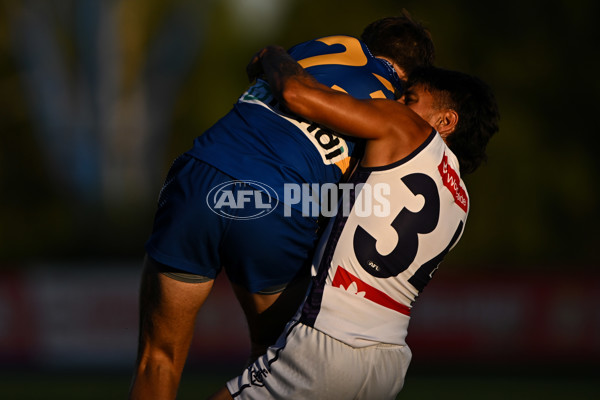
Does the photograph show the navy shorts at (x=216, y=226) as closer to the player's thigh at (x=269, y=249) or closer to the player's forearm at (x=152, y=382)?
the player's thigh at (x=269, y=249)

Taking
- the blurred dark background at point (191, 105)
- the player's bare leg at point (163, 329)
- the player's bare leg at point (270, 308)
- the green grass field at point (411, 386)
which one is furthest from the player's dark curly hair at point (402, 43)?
the blurred dark background at point (191, 105)

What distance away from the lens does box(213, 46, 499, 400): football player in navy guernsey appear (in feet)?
11.9

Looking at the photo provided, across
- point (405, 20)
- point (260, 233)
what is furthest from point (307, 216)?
point (405, 20)

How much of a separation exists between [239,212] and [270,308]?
63 centimetres

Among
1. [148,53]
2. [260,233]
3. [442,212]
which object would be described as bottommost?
[148,53]

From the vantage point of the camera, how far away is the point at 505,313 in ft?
33.3

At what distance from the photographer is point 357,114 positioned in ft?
12.0

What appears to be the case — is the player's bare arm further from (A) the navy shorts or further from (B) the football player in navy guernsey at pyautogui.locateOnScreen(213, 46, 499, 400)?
(A) the navy shorts

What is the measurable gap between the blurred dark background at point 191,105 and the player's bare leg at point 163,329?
10082mm

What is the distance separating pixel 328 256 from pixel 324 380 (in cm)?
52

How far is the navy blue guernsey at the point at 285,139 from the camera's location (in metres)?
3.85

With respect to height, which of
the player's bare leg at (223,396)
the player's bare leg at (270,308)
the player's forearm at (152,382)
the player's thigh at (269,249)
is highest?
the player's thigh at (269,249)

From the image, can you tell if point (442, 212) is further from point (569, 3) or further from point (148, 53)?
point (148, 53)

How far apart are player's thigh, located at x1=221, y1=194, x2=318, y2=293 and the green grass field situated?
4.59 m
